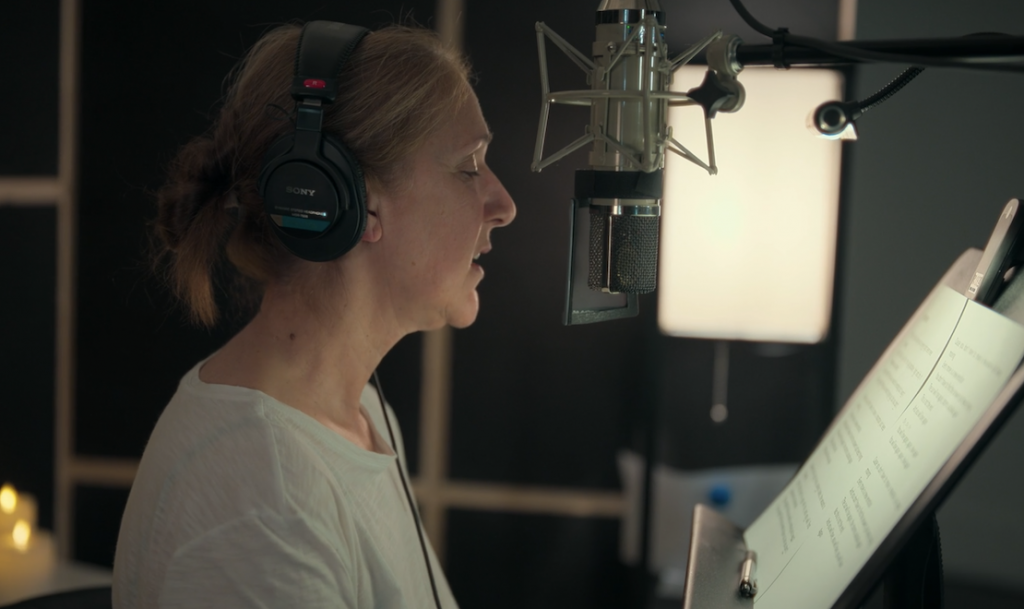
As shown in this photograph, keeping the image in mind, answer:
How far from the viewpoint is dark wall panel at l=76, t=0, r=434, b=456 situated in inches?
78.5

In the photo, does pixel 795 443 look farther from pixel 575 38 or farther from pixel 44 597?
pixel 44 597

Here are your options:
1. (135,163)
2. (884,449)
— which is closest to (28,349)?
(135,163)

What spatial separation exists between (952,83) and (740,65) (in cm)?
114

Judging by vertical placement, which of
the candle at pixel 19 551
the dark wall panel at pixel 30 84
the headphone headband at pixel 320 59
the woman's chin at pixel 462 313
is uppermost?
the dark wall panel at pixel 30 84

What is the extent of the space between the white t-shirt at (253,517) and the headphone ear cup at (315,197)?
7.2 inches

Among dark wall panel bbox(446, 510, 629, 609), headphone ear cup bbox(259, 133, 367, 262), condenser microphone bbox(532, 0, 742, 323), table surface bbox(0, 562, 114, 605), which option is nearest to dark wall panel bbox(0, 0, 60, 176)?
table surface bbox(0, 562, 114, 605)

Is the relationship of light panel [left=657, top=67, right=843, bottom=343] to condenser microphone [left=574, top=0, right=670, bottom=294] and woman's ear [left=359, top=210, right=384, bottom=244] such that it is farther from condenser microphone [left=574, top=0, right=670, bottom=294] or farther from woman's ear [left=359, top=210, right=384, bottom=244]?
condenser microphone [left=574, top=0, right=670, bottom=294]

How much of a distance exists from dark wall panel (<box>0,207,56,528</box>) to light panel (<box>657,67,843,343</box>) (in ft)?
5.26

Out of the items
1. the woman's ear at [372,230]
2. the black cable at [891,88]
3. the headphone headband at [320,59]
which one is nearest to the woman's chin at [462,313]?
the woman's ear at [372,230]

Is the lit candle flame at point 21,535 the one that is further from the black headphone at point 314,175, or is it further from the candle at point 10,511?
the black headphone at point 314,175

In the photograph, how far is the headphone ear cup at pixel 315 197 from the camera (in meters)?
0.89

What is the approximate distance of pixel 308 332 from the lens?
39.4 inches

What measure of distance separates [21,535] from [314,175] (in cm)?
159

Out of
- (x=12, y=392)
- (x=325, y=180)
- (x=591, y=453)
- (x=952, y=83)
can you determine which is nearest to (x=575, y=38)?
(x=952, y=83)
